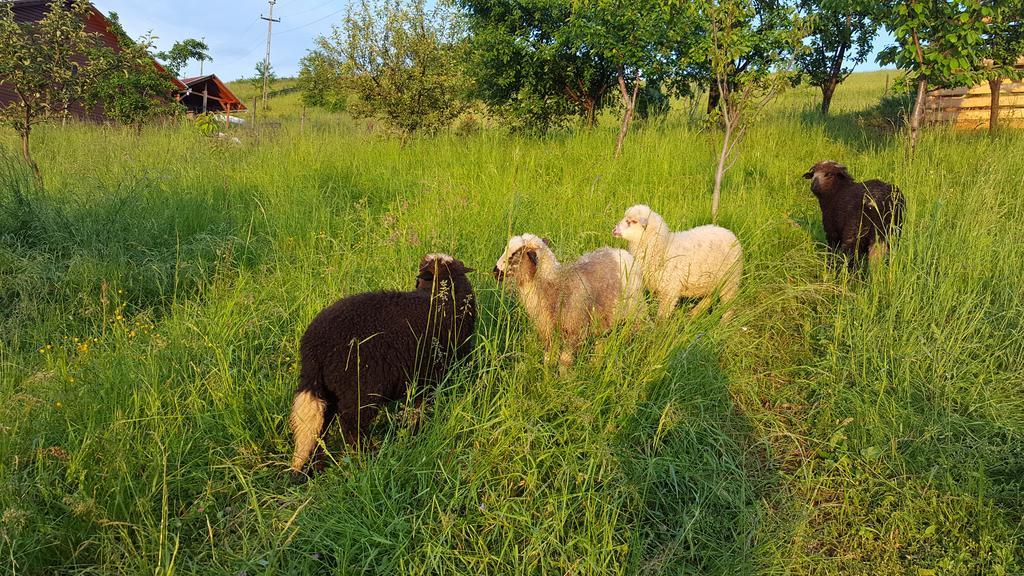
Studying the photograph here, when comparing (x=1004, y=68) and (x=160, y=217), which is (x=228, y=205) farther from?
(x=1004, y=68)

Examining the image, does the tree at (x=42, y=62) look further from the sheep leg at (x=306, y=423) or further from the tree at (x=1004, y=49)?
the tree at (x=1004, y=49)

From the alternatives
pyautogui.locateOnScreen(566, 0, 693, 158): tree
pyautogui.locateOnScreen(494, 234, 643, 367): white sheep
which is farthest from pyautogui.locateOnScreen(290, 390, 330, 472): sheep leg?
pyautogui.locateOnScreen(566, 0, 693, 158): tree

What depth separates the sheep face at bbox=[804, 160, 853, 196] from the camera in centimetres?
624

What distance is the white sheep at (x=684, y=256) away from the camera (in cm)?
479

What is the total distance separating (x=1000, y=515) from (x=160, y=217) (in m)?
7.80

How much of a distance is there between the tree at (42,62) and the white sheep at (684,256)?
7305mm

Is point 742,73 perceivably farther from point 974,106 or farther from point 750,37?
point 974,106

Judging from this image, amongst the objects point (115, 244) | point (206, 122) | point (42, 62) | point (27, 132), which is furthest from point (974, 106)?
point (27, 132)

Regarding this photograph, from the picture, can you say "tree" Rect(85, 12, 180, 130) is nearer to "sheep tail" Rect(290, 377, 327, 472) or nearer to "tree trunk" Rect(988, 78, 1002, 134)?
"sheep tail" Rect(290, 377, 327, 472)

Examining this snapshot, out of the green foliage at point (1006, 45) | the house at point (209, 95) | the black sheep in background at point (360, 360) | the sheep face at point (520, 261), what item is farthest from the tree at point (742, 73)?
the house at point (209, 95)

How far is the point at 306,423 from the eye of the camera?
3076 mm

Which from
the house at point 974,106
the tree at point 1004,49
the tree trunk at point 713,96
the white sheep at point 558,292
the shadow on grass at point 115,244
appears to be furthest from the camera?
the house at point 974,106

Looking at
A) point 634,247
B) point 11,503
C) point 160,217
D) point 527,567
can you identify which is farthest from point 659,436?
point 160,217

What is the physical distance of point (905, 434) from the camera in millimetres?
3445
